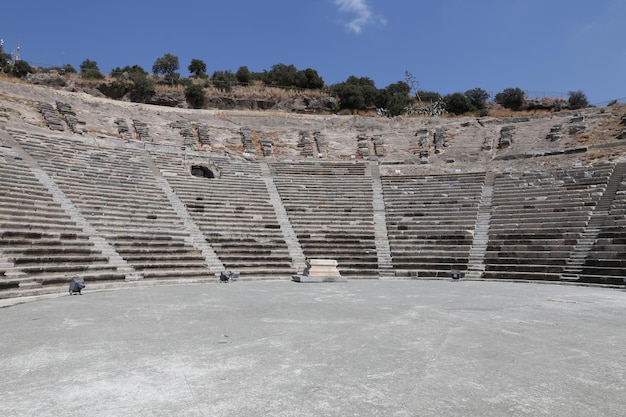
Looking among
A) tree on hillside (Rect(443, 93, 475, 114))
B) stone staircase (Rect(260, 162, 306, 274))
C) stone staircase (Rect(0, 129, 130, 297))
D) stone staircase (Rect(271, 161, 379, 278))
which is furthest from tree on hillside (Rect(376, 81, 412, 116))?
stone staircase (Rect(0, 129, 130, 297))

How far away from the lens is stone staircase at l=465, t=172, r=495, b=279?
18.4 m

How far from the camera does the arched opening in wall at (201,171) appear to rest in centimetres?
2678

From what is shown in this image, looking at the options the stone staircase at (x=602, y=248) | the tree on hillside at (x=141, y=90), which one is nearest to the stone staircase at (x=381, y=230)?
the stone staircase at (x=602, y=248)

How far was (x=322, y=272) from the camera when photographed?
17297mm

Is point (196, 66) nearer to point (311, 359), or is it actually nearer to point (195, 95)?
point (195, 95)

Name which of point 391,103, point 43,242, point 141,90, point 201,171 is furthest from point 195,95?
point 43,242

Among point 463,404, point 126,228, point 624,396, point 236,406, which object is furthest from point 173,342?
point 126,228

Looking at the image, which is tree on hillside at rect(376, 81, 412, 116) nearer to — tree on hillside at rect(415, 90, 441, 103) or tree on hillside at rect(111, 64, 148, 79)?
tree on hillside at rect(415, 90, 441, 103)

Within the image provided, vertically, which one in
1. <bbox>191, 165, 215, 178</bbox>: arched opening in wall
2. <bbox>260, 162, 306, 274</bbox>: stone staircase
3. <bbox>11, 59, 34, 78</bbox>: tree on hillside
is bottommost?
<bbox>260, 162, 306, 274</bbox>: stone staircase

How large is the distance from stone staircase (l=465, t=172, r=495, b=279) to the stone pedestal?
226 inches

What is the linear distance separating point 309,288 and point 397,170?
1600cm

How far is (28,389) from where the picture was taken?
4402 mm

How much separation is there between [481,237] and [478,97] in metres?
41.4

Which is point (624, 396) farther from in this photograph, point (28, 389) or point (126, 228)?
point (126, 228)
